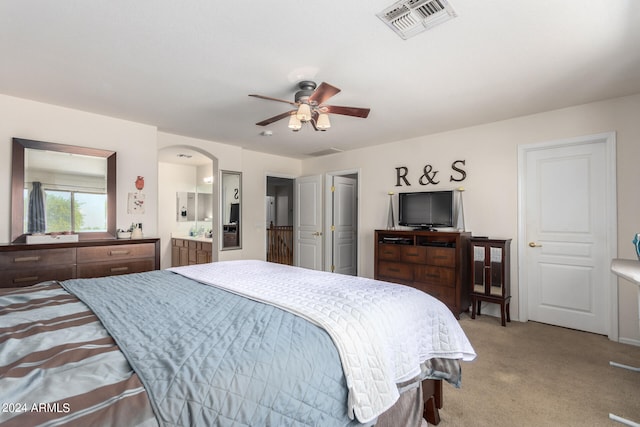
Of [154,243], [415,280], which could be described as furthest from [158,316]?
[415,280]

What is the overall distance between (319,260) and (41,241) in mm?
3816

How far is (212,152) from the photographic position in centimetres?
485

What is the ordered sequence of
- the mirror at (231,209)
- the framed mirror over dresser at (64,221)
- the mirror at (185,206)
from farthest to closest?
the mirror at (185,206), the mirror at (231,209), the framed mirror over dresser at (64,221)


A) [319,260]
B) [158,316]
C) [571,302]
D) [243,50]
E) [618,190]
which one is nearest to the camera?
[158,316]

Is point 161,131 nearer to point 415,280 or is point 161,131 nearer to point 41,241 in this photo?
point 41,241

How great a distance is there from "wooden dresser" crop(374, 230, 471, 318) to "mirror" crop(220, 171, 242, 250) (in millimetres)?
2338

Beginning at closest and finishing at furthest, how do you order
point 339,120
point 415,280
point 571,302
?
point 571,302 → point 339,120 → point 415,280

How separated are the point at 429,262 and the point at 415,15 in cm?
287

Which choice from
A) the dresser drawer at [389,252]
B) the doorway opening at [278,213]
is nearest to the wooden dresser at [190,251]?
the doorway opening at [278,213]

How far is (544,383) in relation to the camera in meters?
2.23

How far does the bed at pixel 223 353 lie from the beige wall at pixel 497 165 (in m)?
2.63

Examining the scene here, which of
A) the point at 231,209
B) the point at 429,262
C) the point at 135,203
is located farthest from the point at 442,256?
the point at 135,203

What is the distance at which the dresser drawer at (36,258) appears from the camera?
2745 mm

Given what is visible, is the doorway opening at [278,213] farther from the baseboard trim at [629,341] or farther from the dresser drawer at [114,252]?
the baseboard trim at [629,341]
